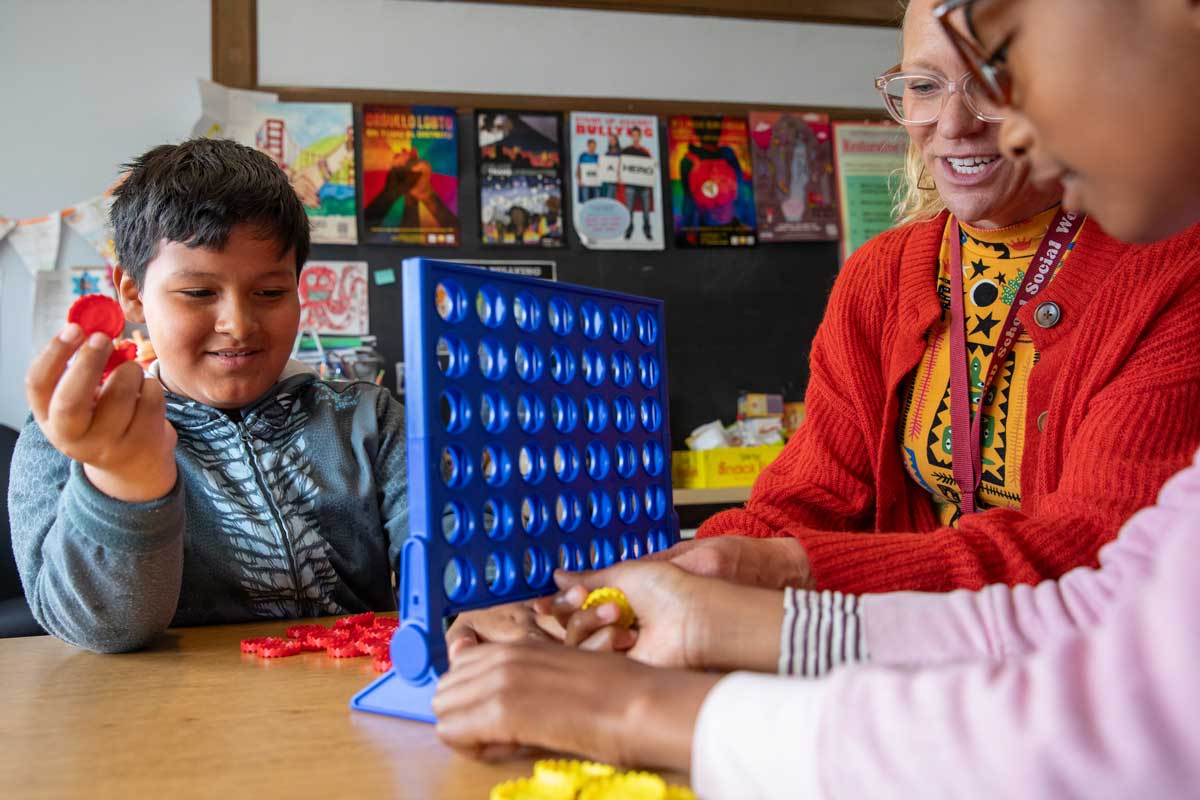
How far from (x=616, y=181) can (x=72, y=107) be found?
1370 millimetres

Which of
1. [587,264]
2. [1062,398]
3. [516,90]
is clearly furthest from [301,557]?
[516,90]

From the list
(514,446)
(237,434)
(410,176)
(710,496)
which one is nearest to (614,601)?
(514,446)

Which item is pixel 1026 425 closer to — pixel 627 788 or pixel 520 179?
pixel 627 788

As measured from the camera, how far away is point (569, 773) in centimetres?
45

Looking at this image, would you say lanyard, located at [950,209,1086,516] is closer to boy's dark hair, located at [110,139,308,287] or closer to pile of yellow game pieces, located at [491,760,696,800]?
pile of yellow game pieces, located at [491,760,696,800]

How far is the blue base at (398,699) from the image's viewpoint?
570mm

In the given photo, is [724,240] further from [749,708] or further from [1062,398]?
[749,708]

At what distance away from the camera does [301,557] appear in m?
1.04

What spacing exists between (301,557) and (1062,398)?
2.69 ft

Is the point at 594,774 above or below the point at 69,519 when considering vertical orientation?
below

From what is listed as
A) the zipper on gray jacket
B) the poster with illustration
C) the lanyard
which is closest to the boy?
the zipper on gray jacket

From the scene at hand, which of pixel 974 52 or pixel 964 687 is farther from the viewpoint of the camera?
pixel 974 52

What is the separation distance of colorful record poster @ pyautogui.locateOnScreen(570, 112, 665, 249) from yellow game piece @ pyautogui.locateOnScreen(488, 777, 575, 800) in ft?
6.94

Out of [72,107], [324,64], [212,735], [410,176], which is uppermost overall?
[324,64]
